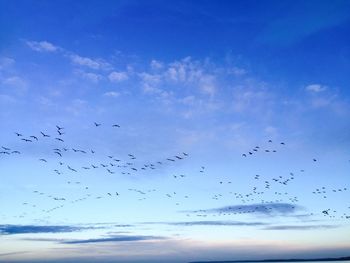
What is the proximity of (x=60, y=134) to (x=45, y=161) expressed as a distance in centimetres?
710

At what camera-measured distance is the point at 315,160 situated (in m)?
63.2

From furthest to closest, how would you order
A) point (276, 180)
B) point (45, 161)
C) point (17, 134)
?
point (276, 180)
point (45, 161)
point (17, 134)

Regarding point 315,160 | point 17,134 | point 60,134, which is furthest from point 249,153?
point 17,134

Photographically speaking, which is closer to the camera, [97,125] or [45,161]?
[97,125]

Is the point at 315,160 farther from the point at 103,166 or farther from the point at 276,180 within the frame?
the point at 103,166

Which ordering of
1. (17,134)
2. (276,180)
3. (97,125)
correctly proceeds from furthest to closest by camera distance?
(276,180), (97,125), (17,134)

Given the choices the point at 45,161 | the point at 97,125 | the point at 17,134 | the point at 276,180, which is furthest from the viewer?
the point at 276,180

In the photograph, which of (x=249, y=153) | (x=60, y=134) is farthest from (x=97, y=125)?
(x=249, y=153)

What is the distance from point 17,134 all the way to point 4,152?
7718 mm

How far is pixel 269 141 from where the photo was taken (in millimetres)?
63125

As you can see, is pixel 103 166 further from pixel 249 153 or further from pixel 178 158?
pixel 249 153

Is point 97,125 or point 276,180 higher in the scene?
point 97,125

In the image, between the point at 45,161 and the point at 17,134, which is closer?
the point at 17,134

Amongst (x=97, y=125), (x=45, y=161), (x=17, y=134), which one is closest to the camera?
(x=17, y=134)
